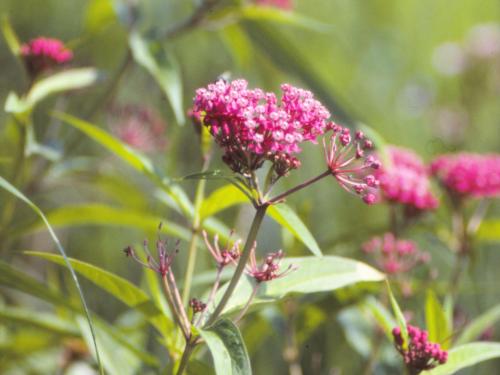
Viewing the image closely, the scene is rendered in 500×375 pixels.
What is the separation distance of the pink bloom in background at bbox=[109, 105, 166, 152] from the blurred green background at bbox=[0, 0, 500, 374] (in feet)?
0.15

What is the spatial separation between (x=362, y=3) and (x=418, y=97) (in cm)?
57

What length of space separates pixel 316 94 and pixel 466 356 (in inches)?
31.6

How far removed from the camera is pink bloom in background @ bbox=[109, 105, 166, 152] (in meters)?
1.85

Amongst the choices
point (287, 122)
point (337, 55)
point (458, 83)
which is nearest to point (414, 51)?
point (458, 83)

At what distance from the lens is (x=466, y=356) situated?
0.98 m

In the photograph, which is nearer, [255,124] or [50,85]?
[255,124]

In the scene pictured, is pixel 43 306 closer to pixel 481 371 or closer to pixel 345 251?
pixel 345 251

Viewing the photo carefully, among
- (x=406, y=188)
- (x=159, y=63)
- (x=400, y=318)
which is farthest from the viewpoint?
(x=406, y=188)

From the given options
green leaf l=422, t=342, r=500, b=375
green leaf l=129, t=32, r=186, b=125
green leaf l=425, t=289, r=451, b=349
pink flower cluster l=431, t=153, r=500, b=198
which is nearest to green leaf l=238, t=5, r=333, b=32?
green leaf l=129, t=32, r=186, b=125

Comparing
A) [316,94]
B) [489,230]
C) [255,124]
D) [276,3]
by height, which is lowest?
[489,230]

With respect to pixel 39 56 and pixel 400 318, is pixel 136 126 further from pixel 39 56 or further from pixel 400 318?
pixel 400 318

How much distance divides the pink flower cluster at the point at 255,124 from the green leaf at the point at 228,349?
0.60ft

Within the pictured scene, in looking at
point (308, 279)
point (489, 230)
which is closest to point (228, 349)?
point (308, 279)

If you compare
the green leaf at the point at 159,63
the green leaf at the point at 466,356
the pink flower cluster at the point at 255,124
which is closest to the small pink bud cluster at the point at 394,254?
the green leaf at the point at 466,356
